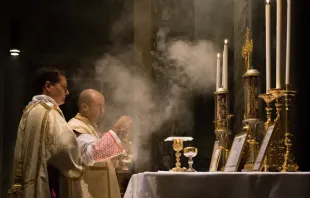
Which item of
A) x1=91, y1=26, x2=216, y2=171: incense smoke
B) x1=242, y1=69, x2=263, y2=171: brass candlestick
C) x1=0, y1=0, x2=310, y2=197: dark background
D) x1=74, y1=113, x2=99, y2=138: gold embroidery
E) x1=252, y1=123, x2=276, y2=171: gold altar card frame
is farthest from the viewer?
x1=91, y1=26, x2=216, y2=171: incense smoke

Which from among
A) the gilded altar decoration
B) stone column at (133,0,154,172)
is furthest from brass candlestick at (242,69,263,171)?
stone column at (133,0,154,172)

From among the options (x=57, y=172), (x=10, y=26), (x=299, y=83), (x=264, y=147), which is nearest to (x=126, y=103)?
(x=10, y=26)

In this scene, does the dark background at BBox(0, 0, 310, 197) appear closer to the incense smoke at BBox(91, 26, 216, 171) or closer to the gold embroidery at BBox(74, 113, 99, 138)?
the incense smoke at BBox(91, 26, 216, 171)

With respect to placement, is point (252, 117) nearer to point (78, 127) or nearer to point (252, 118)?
point (252, 118)

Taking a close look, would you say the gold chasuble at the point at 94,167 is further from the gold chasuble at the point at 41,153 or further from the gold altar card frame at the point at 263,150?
the gold altar card frame at the point at 263,150

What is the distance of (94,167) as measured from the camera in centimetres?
431

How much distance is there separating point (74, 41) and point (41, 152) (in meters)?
1.74

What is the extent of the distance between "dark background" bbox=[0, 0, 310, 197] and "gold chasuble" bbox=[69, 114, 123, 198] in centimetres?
67

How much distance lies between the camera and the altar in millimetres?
2445


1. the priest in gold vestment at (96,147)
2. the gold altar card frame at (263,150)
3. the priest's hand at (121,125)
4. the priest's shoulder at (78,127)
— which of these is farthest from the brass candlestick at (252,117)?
the priest's shoulder at (78,127)

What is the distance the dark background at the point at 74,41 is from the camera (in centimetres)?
476

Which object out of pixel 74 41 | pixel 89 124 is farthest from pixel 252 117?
pixel 74 41

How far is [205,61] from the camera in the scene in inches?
195

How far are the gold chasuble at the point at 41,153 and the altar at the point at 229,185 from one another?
111cm
